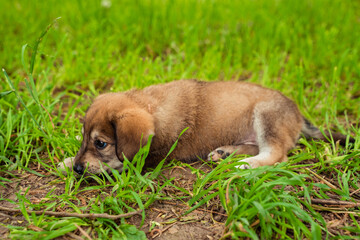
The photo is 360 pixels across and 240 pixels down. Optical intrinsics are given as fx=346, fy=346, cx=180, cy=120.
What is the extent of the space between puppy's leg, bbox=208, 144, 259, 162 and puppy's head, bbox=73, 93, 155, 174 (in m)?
0.78

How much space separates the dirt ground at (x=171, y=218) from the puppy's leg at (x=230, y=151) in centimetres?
55

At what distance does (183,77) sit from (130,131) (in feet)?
6.24

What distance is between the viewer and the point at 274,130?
350cm

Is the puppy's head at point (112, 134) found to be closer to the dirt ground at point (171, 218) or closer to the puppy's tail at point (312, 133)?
the dirt ground at point (171, 218)

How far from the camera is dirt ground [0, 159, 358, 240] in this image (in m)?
2.40

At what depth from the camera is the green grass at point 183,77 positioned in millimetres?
2412

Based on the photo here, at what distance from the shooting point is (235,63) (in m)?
5.08

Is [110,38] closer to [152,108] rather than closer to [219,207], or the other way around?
[152,108]

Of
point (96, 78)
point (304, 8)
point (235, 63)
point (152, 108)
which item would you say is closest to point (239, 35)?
point (235, 63)

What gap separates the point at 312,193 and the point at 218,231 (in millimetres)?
901

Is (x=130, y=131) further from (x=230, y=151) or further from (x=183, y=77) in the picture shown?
(x=183, y=77)

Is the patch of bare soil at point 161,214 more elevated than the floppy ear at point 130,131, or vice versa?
the floppy ear at point 130,131

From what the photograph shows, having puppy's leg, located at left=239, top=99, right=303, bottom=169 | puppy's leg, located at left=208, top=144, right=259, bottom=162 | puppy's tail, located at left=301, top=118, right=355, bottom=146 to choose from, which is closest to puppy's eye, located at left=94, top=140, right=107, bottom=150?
puppy's leg, located at left=208, top=144, right=259, bottom=162

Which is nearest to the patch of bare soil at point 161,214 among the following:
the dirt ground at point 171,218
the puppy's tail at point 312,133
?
the dirt ground at point 171,218
